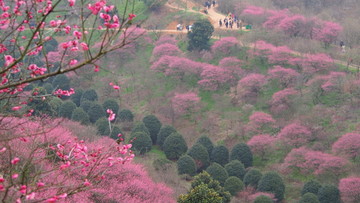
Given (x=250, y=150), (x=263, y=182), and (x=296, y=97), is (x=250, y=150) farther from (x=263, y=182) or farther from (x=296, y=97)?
(x=296, y=97)

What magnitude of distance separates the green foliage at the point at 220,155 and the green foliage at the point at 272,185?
301cm

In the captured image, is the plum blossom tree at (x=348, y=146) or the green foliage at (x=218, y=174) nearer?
the green foliage at (x=218, y=174)

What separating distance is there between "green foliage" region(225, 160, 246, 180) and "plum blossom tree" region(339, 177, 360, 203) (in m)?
4.01

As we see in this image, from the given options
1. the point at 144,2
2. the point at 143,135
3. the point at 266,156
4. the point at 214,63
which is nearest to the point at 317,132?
the point at 266,156

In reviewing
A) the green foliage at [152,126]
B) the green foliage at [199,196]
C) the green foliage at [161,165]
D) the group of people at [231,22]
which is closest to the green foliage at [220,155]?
the green foliage at [161,165]

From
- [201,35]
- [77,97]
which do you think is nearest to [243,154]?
[77,97]

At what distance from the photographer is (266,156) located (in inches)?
894

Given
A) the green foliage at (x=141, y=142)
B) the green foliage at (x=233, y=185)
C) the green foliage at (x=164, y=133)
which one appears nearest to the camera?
the green foliage at (x=233, y=185)

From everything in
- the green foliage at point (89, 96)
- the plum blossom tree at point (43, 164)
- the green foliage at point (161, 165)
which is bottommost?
the green foliage at point (161, 165)

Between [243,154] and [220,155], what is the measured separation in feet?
3.32

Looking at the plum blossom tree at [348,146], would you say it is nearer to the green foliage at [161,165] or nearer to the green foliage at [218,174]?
the green foliage at [218,174]

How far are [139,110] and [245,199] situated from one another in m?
11.3

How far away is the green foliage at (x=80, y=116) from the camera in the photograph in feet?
75.4

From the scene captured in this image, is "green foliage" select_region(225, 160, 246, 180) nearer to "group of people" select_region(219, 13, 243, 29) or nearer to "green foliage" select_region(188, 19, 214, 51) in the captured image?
"green foliage" select_region(188, 19, 214, 51)
